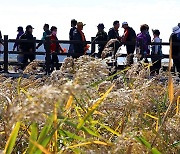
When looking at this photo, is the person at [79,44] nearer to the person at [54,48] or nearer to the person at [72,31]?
the person at [72,31]

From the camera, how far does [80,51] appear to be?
1500cm

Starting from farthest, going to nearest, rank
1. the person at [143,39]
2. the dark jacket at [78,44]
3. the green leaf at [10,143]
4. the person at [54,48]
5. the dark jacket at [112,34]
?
1. the person at [54,48]
2. the dark jacket at [78,44]
3. the dark jacket at [112,34]
4. the person at [143,39]
5. the green leaf at [10,143]

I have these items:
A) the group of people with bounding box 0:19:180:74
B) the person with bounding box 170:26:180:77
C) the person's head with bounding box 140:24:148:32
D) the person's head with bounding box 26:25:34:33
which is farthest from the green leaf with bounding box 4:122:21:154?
the person's head with bounding box 26:25:34:33

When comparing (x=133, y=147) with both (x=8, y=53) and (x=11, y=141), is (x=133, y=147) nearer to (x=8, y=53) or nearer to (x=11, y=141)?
(x=11, y=141)

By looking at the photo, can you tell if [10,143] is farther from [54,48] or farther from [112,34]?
[54,48]

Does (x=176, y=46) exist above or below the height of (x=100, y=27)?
below

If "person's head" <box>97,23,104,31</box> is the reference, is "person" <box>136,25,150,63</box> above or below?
below

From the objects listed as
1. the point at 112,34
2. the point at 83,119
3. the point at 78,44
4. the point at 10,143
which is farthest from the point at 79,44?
the point at 10,143

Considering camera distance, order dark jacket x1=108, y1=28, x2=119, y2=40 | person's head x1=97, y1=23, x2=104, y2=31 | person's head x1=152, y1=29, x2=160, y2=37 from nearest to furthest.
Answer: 1. dark jacket x1=108, y1=28, x2=119, y2=40
2. person's head x1=97, y1=23, x2=104, y2=31
3. person's head x1=152, y1=29, x2=160, y2=37

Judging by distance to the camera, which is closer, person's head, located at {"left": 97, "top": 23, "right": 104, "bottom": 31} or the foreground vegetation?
the foreground vegetation

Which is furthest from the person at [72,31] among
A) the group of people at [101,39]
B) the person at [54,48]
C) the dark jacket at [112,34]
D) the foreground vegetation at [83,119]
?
the foreground vegetation at [83,119]

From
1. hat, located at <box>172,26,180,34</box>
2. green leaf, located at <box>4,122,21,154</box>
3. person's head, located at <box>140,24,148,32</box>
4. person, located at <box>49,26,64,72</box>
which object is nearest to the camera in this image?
green leaf, located at <box>4,122,21,154</box>

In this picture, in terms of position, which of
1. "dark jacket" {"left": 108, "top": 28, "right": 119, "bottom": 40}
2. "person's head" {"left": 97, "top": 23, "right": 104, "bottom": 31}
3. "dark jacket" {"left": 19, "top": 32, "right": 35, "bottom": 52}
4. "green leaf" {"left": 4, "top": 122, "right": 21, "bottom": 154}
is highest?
"person's head" {"left": 97, "top": 23, "right": 104, "bottom": 31}

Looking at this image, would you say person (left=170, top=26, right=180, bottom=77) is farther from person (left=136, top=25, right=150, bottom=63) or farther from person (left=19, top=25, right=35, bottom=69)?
person (left=19, top=25, right=35, bottom=69)
